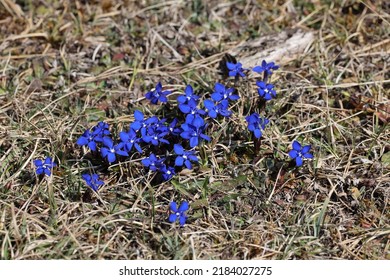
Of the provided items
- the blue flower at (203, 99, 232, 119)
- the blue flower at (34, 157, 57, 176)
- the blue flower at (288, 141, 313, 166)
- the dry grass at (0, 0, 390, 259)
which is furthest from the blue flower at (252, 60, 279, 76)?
the blue flower at (34, 157, 57, 176)

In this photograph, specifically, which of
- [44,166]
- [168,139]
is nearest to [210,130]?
[168,139]

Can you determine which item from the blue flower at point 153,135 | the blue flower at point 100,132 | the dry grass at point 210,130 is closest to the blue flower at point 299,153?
the dry grass at point 210,130

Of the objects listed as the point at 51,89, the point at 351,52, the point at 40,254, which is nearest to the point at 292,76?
the point at 351,52

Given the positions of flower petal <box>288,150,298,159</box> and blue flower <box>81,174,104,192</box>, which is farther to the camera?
flower petal <box>288,150,298,159</box>

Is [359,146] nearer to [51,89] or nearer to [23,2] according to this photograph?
[51,89]

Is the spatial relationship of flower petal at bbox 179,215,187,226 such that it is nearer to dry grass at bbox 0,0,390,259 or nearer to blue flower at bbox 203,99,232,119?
dry grass at bbox 0,0,390,259

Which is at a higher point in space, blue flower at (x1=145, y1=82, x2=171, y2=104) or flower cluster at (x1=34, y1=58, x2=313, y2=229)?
blue flower at (x1=145, y1=82, x2=171, y2=104)

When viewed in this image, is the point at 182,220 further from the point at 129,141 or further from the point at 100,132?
the point at 100,132
